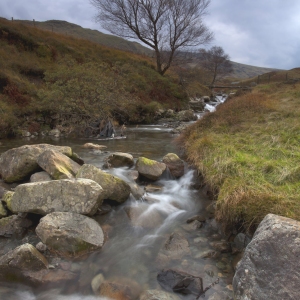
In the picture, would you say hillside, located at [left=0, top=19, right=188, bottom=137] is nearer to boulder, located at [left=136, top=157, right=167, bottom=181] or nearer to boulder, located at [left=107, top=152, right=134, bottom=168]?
boulder, located at [left=107, top=152, right=134, bottom=168]

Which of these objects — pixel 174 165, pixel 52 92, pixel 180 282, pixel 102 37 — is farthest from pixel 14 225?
pixel 102 37

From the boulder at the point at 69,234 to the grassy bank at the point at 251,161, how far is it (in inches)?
82.2

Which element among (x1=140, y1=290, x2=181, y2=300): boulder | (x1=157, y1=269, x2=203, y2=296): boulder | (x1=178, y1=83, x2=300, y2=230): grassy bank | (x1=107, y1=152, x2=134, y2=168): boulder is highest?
(x1=178, y1=83, x2=300, y2=230): grassy bank

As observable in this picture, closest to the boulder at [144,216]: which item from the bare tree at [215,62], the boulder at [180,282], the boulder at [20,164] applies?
the boulder at [180,282]

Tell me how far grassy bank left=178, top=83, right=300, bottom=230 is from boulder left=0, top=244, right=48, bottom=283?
9.25ft

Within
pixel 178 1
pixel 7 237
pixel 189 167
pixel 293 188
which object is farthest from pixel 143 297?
pixel 178 1

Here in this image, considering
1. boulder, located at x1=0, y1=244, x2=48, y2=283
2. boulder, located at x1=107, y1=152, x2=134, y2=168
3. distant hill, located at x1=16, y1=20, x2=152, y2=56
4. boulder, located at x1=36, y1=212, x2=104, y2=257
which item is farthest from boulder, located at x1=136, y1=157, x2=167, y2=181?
distant hill, located at x1=16, y1=20, x2=152, y2=56

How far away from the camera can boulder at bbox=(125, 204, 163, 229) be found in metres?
5.06

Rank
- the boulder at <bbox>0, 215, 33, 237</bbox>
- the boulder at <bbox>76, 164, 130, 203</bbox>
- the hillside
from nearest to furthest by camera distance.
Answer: the boulder at <bbox>0, 215, 33, 237</bbox>
the boulder at <bbox>76, 164, 130, 203</bbox>
the hillside

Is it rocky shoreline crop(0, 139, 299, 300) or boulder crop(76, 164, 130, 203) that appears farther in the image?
boulder crop(76, 164, 130, 203)

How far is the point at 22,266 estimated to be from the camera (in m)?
3.55

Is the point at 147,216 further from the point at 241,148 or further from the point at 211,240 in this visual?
the point at 241,148

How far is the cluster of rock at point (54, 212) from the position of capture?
11.8ft

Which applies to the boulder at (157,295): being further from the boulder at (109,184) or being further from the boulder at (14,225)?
the boulder at (14,225)
